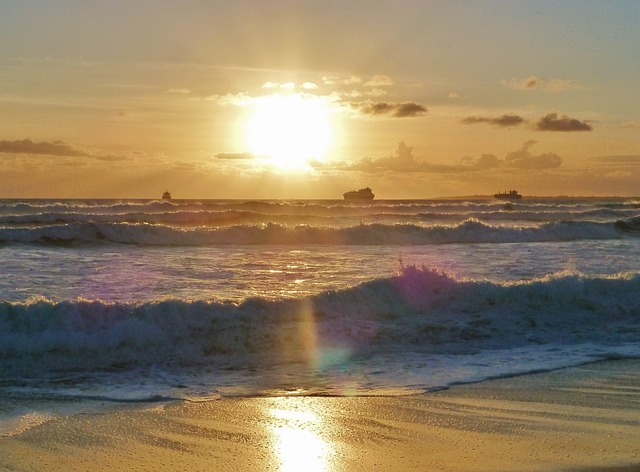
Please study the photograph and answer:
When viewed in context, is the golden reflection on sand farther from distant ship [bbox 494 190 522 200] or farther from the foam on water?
distant ship [bbox 494 190 522 200]

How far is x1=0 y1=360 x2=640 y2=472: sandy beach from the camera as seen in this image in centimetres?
570

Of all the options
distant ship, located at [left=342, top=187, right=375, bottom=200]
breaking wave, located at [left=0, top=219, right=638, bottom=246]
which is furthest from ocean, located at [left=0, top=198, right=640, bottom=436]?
distant ship, located at [left=342, top=187, right=375, bottom=200]

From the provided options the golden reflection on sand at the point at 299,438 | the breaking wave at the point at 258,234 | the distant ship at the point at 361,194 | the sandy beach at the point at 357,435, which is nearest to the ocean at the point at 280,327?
the sandy beach at the point at 357,435

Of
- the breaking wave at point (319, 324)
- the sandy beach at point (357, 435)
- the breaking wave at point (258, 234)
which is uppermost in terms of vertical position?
the breaking wave at point (258, 234)

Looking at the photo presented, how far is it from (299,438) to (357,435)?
541 millimetres

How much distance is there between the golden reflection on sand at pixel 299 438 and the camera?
567 cm

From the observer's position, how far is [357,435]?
646 centimetres

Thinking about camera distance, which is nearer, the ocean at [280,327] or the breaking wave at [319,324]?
the ocean at [280,327]

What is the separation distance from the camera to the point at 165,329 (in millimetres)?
10648

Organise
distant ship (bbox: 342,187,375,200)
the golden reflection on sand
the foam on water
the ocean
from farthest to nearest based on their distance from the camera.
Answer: distant ship (bbox: 342,187,375,200)
the foam on water
the ocean
the golden reflection on sand

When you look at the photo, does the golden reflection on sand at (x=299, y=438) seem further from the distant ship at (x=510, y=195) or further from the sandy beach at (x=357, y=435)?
the distant ship at (x=510, y=195)

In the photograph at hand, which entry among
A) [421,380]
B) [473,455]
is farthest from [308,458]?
[421,380]

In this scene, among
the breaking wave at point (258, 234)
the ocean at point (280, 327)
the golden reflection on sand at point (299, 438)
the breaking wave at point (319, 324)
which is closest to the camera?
the golden reflection on sand at point (299, 438)

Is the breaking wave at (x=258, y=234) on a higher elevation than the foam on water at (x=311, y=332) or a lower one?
higher
